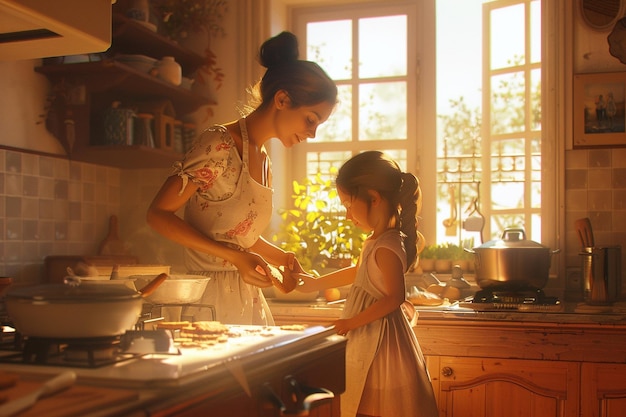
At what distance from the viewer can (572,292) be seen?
2.87 meters

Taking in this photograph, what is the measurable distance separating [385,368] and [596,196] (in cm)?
139

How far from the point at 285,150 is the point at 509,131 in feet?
3.32

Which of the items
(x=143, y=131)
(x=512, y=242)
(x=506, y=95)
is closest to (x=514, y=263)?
(x=512, y=242)

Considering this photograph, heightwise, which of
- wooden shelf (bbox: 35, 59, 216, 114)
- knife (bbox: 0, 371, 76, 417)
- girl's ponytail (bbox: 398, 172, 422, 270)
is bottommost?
knife (bbox: 0, 371, 76, 417)

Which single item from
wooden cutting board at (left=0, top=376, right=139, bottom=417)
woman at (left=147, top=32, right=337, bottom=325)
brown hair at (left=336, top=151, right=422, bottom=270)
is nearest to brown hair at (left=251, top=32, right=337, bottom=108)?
woman at (left=147, top=32, right=337, bottom=325)

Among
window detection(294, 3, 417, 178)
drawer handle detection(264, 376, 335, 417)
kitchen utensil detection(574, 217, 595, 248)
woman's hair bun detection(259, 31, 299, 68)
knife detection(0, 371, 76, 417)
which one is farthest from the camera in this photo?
window detection(294, 3, 417, 178)

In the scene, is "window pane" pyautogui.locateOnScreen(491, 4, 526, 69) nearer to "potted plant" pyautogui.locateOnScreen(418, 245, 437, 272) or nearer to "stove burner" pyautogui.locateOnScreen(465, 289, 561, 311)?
"potted plant" pyautogui.locateOnScreen(418, 245, 437, 272)

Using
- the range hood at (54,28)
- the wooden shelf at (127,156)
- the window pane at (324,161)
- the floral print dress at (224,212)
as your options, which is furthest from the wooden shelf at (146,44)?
the range hood at (54,28)

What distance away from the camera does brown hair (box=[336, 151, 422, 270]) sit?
6.70 feet

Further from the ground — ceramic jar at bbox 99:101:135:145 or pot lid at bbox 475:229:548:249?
ceramic jar at bbox 99:101:135:145

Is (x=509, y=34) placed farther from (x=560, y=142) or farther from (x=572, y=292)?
(x=572, y=292)

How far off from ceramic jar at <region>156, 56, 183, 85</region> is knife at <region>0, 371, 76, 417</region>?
2177mm

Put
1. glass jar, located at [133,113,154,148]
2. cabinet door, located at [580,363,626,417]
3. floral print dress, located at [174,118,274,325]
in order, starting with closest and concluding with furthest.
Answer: floral print dress, located at [174,118,274,325], cabinet door, located at [580,363,626,417], glass jar, located at [133,113,154,148]

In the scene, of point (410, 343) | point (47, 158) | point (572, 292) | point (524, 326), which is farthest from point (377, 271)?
point (47, 158)
